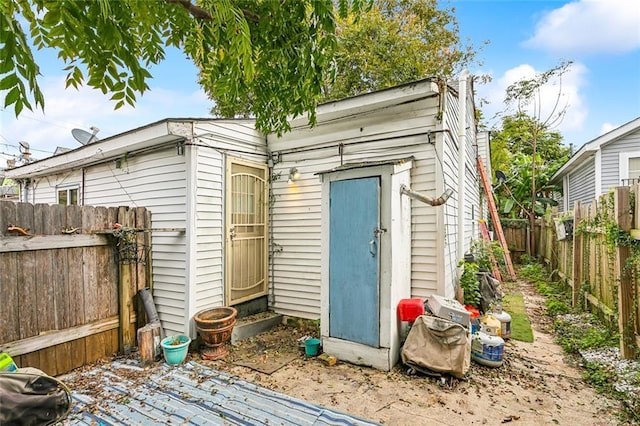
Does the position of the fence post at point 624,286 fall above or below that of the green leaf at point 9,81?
below

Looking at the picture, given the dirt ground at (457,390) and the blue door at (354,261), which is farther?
Result: the blue door at (354,261)

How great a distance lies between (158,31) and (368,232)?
2856 millimetres

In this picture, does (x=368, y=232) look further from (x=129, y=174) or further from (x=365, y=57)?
(x=365, y=57)

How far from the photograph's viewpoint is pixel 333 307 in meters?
4.00

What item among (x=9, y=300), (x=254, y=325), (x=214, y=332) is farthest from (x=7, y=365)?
(x=254, y=325)

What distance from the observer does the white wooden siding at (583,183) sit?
32.3ft

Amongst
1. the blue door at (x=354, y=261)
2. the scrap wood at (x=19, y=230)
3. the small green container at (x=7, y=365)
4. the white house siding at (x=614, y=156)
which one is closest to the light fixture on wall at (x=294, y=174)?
the blue door at (x=354, y=261)

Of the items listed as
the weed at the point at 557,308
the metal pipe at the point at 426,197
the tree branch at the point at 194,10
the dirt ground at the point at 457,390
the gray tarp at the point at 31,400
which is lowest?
the dirt ground at the point at 457,390

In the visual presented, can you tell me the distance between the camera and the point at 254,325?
4832 mm

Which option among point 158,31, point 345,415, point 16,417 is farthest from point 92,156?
point 345,415

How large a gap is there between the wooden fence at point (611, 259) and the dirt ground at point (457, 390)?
83cm

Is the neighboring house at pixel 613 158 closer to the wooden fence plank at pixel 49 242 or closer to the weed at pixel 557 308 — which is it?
the weed at pixel 557 308

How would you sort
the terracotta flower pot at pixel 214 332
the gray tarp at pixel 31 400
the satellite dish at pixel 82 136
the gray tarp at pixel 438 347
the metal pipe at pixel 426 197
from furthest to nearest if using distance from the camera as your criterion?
the satellite dish at pixel 82 136
the terracotta flower pot at pixel 214 332
the metal pipe at pixel 426 197
the gray tarp at pixel 438 347
the gray tarp at pixel 31 400

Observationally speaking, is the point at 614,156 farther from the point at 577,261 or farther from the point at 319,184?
the point at 319,184
